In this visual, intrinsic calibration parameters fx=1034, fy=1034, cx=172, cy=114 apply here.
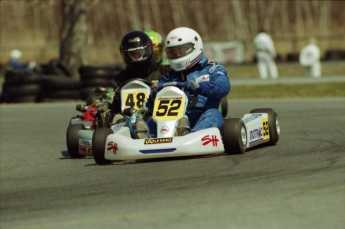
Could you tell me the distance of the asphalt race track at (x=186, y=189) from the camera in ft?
19.7

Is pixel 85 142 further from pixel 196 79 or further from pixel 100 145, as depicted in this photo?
pixel 196 79

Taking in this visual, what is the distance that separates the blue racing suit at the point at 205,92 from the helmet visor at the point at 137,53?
77 centimetres

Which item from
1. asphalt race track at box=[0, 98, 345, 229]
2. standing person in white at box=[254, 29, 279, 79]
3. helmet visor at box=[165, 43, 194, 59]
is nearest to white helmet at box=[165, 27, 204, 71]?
helmet visor at box=[165, 43, 194, 59]

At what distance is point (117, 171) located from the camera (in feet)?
28.1

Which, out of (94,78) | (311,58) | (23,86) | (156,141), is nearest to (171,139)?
(156,141)

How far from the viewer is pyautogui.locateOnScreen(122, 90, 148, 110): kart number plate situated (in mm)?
10617

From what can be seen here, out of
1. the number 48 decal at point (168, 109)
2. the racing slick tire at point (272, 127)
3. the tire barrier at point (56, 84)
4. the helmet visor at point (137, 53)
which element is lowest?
the tire barrier at point (56, 84)

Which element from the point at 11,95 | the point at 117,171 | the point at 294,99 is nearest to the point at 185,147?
the point at 117,171

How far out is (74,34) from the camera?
23.4 metres

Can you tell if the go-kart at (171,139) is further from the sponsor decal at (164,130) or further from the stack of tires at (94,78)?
the stack of tires at (94,78)

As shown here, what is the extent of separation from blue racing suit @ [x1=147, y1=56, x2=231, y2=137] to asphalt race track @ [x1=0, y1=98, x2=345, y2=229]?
48 cm

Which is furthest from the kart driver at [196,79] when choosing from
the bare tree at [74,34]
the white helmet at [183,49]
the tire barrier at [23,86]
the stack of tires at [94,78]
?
the bare tree at [74,34]

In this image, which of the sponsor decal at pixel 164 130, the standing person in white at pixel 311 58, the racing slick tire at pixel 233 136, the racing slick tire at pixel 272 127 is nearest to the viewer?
the racing slick tire at pixel 233 136

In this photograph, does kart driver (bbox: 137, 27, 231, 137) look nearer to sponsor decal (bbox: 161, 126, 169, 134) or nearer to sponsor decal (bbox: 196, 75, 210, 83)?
sponsor decal (bbox: 196, 75, 210, 83)
